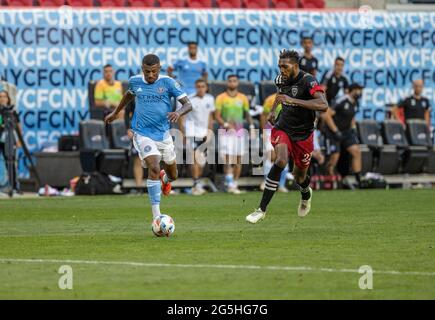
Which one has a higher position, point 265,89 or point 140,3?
point 140,3

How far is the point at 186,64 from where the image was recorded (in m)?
27.2

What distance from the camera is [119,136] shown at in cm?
2738

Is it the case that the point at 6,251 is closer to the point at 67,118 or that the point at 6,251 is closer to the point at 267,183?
the point at 267,183

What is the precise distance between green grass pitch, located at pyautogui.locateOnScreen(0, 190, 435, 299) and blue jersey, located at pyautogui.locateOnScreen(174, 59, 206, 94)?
5.99 metres

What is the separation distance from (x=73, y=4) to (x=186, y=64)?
11.5 ft

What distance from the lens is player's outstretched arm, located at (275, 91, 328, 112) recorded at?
16.4 meters

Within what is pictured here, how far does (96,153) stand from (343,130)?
19.3ft

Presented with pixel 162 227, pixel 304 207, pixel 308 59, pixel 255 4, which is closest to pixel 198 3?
pixel 255 4

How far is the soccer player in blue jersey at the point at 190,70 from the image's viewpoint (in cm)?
2716

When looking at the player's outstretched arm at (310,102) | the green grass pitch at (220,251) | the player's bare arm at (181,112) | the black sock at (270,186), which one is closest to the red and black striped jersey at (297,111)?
the player's outstretched arm at (310,102)

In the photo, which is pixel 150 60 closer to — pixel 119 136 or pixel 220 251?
pixel 220 251

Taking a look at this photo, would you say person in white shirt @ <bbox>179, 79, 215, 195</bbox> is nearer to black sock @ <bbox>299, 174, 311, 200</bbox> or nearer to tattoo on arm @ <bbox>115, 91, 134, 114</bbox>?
black sock @ <bbox>299, 174, 311, 200</bbox>

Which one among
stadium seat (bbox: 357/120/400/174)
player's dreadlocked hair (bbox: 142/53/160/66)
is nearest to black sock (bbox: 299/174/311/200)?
player's dreadlocked hair (bbox: 142/53/160/66)

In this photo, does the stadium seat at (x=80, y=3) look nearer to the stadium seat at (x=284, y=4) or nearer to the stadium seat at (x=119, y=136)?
the stadium seat at (x=119, y=136)
